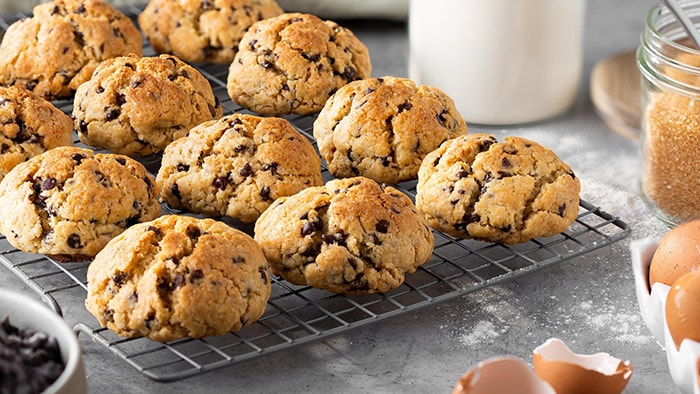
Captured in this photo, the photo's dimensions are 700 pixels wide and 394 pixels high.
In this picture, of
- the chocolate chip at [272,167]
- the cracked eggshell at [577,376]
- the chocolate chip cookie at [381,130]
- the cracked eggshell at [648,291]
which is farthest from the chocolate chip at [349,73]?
the cracked eggshell at [577,376]

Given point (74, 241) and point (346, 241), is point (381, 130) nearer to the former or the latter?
point (346, 241)

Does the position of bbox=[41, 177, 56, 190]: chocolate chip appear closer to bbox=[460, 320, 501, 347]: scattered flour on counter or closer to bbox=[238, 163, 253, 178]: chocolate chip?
bbox=[238, 163, 253, 178]: chocolate chip

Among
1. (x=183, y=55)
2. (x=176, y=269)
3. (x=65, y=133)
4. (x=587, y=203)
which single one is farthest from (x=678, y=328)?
(x=183, y=55)

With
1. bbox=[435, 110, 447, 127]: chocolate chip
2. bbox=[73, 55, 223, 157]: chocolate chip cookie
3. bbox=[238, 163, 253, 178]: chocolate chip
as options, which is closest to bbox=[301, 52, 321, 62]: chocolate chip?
bbox=[73, 55, 223, 157]: chocolate chip cookie

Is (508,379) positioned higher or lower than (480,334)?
higher

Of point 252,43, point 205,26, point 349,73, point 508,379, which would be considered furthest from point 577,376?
point 205,26

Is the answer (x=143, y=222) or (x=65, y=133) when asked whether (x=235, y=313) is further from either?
(x=65, y=133)

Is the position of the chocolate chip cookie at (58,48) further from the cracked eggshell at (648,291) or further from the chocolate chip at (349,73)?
the cracked eggshell at (648,291)
